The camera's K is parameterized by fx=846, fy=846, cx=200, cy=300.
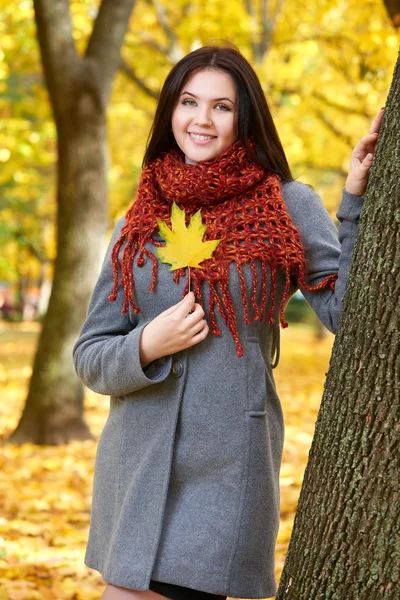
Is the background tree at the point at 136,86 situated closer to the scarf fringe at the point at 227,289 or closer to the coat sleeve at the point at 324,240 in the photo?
the coat sleeve at the point at 324,240

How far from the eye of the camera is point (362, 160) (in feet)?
7.55

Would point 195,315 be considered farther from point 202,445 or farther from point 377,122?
point 377,122

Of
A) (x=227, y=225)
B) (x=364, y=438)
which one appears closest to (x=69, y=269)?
(x=227, y=225)

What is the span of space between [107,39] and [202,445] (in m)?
5.18

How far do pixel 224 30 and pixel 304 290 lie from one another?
9.64m

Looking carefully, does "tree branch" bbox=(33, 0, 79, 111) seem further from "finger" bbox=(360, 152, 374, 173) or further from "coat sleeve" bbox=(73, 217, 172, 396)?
"finger" bbox=(360, 152, 374, 173)

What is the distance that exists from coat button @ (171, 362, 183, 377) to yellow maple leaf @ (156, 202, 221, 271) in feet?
0.87

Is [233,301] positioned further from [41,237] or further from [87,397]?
[41,237]

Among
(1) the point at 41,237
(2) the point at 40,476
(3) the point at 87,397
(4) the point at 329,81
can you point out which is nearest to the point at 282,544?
(2) the point at 40,476

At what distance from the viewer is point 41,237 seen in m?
25.9

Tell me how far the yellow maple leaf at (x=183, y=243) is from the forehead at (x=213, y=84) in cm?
37

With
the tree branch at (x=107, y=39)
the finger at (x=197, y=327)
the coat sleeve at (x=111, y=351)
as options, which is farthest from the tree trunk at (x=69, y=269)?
the finger at (x=197, y=327)

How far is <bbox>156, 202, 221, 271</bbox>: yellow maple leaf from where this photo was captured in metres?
2.26

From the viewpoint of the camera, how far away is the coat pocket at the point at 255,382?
7.59ft
